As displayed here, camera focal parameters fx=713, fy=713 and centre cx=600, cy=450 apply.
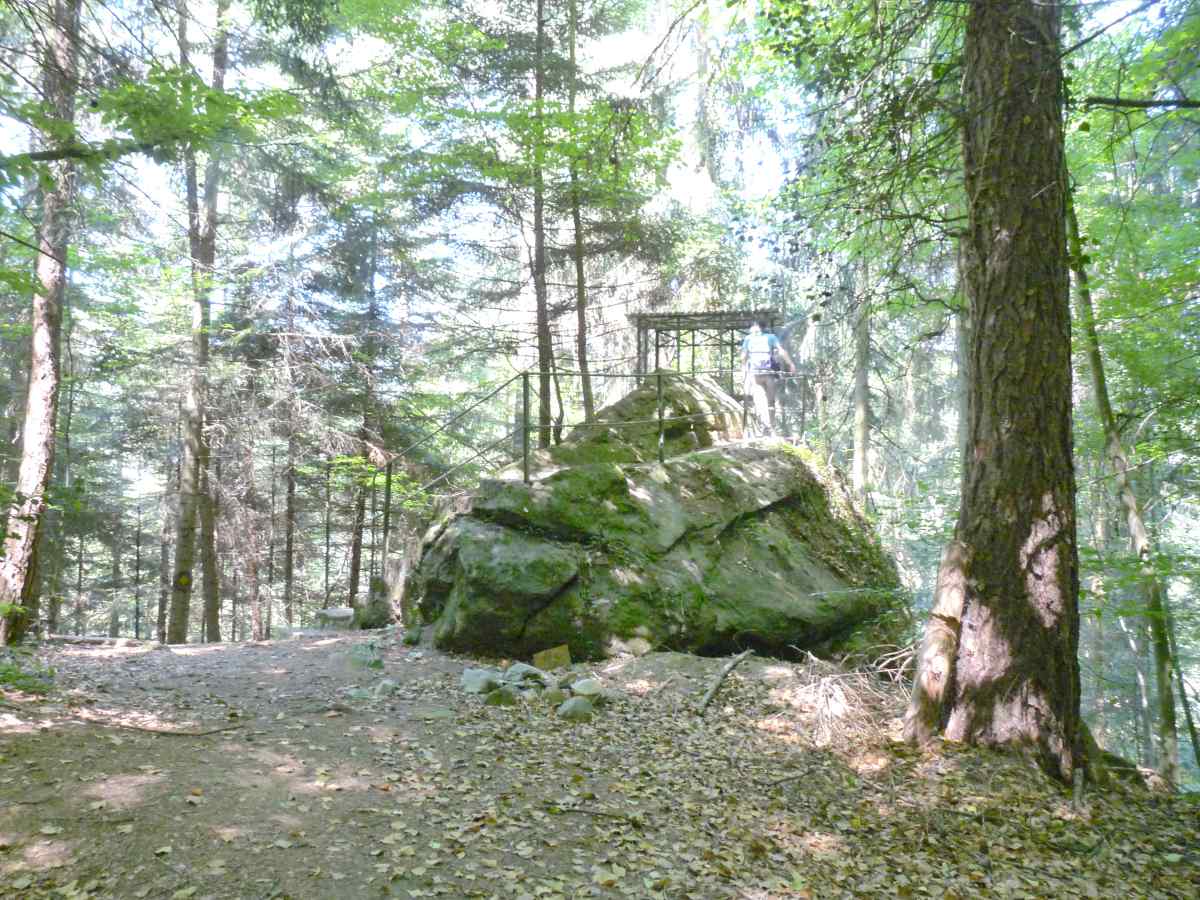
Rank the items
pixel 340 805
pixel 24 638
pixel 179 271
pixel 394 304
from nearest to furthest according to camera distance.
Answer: pixel 340 805 < pixel 24 638 < pixel 179 271 < pixel 394 304

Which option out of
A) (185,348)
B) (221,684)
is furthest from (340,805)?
(185,348)

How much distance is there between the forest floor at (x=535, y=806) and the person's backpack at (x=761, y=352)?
5708mm

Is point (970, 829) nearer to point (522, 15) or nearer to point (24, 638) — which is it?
point (24, 638)

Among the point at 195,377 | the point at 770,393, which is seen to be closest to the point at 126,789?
the point at 770,393

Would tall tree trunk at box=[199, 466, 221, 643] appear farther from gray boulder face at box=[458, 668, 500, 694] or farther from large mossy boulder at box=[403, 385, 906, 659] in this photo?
gray boulder face at box=[458, 668, 500, 694]

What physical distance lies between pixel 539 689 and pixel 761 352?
248 inches

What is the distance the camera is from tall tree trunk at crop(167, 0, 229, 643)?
38.6ft

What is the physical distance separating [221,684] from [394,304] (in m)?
10.7

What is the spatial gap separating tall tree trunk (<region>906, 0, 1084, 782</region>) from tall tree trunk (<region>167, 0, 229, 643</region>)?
10996 mm

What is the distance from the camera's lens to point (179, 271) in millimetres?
11555

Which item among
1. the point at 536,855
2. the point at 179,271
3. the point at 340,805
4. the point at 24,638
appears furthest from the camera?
the point at 179,271

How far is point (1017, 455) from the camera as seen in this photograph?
4469 millimetres

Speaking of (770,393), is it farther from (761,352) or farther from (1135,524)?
(1135,524)

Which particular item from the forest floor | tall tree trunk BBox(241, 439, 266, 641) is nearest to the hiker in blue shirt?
the forest floor
